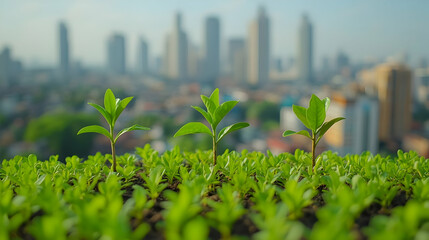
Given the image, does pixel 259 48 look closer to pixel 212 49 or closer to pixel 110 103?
pixel 212 49

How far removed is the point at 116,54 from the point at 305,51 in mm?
35139

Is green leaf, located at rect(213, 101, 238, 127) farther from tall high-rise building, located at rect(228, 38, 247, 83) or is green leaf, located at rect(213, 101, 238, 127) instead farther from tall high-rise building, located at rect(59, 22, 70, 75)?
tall high-rise building, located at rect(228, 38, 247, 83)

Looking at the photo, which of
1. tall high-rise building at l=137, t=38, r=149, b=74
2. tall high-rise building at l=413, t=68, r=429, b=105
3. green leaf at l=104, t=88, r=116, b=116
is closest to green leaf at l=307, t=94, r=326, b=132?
green leaf at l=104, t=88, r=116, b=116

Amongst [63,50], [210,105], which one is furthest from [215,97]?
[63,50]

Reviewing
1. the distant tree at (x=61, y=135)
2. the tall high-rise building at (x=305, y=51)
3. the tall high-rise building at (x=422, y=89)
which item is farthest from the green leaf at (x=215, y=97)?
the tall high-rise building at (x=305, y=51)

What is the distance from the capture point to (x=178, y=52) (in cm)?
6384

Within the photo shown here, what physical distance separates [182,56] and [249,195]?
64.0 meters

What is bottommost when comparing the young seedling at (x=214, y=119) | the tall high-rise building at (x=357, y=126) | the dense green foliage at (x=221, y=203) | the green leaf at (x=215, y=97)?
the tall high-rise building at (x=357, y=126)

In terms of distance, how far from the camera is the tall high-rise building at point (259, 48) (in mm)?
60938

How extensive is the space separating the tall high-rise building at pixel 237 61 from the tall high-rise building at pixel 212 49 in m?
3.00

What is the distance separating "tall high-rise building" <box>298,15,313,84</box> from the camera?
70400 mm

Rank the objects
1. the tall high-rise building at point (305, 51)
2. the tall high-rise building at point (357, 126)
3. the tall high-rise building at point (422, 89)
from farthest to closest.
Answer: the tall high-rise building at point (305, 51)
the tall high-rise building at point (422, 89)
the tall high-rise building at point (357, 126)

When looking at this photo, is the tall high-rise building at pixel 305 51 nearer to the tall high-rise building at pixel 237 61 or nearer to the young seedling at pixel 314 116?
the tall high-rise building at pixel 237 61

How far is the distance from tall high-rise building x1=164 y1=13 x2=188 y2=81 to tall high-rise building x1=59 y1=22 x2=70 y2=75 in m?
17.1
